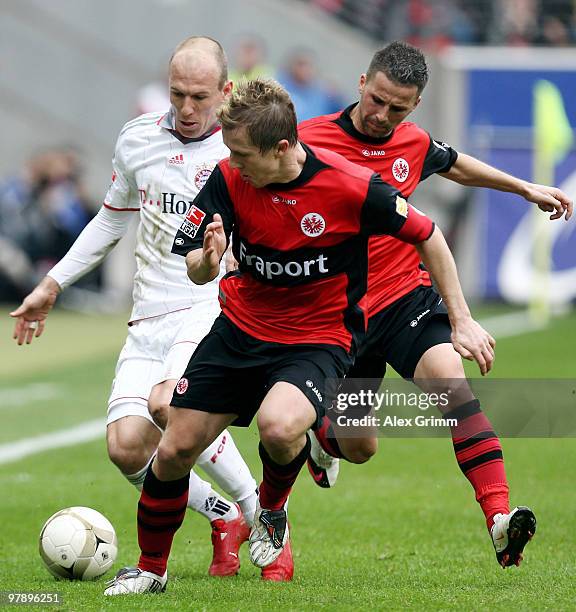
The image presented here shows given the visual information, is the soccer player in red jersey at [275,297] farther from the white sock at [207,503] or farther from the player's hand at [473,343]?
the white sock at [207,503]

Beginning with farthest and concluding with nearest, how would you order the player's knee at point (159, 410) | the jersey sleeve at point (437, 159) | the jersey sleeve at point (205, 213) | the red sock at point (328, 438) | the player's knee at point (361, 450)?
the red sock at point (328, 438) → the player's knee at point (361, 450) → the jersey sleeve at point (437, 159) → the player's knee at point (159, 410) → the jersey sleeve at point (205, 213)

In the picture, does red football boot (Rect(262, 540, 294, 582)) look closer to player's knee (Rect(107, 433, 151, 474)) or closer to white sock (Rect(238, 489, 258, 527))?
white sock (Rect(238, 489, 258, 527))

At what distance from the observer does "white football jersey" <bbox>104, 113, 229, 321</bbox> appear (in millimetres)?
6395

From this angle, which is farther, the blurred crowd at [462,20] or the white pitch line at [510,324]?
the blurred crowd at [462,20]

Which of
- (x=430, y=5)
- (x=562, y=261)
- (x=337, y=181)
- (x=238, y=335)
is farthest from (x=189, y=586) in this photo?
(x=430, y=5)

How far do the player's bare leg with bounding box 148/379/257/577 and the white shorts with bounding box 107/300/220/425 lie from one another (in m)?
0.43

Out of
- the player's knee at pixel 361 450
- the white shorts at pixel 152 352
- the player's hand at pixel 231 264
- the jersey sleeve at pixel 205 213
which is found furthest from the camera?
the player's knee at pixel 361 450

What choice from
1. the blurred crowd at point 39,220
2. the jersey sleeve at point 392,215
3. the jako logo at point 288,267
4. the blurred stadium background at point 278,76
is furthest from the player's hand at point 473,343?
the blurred crowd at point 39,220

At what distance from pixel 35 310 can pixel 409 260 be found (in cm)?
188

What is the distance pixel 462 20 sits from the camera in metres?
22.6

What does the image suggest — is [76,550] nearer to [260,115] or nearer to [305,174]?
[305,174]

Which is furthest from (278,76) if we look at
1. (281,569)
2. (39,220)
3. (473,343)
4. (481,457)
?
(473,343)

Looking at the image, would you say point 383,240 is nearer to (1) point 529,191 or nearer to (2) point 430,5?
(1) point 529,191

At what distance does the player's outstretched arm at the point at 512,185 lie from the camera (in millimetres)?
6332
